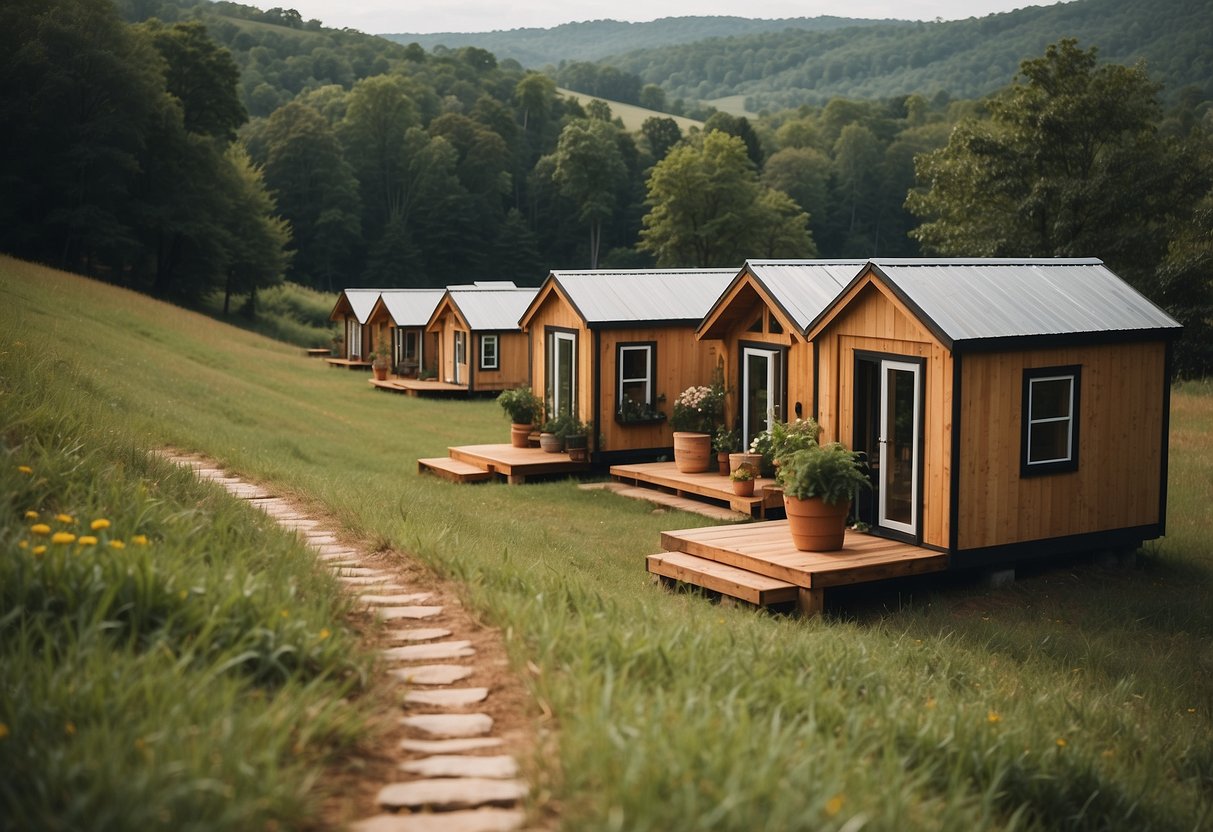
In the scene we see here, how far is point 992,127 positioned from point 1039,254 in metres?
9.04

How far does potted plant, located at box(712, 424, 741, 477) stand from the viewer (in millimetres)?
17625

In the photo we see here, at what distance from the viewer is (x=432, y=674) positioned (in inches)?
235

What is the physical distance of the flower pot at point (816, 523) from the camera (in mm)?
12000

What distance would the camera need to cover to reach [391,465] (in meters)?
20.5

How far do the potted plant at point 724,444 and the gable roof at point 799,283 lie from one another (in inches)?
64.7

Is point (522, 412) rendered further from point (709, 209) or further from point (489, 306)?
point (709, 209)

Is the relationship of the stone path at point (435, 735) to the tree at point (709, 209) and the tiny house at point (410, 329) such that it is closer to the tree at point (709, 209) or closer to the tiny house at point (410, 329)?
the tiny house at point (410, 329)

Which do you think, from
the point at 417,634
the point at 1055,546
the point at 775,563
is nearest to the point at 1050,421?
the point at 1055,546

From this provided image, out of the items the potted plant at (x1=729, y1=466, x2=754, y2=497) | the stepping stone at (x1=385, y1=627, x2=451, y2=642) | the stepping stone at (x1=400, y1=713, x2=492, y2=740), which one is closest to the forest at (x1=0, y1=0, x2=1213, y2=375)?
the potted plant at (x1=729, y1=466, x2=754, y2=497)

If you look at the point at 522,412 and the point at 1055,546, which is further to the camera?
the point at 522,412

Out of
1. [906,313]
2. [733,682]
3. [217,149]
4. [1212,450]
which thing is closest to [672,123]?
[217,149]

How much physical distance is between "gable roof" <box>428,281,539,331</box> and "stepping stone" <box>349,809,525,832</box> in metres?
29.2

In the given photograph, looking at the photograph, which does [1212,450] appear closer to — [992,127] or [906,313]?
[906,313]

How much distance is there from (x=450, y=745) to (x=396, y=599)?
2.41 m
